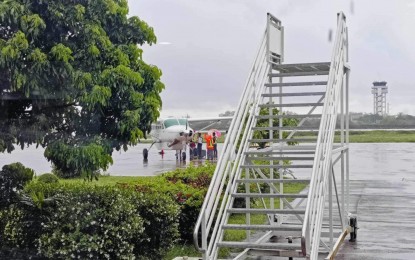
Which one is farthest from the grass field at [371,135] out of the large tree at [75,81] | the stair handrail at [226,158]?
the large tree at [75,81]

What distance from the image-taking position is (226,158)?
5.80 m

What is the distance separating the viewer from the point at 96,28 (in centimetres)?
590

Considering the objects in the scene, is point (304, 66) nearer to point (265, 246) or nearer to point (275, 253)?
point (275, 253)

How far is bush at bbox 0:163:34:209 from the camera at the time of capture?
6688 millimetres

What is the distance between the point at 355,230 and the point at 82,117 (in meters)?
4.23

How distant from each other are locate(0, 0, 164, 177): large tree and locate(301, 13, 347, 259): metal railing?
1.79 meters

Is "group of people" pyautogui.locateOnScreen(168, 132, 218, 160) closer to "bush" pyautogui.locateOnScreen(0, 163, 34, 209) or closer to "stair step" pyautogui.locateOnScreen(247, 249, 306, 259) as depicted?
"stair step" pyautogui.locateOnScreen(247, 249, 306, 259)

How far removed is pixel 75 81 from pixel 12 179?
181 cm

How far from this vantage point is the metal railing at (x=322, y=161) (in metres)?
5.07

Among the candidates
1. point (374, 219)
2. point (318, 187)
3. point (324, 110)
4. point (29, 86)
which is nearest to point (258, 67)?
point (324, 110)

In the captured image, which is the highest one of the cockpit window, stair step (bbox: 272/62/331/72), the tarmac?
stair step (bbox: 272/62/331/72)

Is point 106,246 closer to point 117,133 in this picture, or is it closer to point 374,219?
point 117,133

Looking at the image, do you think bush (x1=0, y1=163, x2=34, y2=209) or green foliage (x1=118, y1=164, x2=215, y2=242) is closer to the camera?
bush (x1=0, y1=163, x2=34, y2=209)

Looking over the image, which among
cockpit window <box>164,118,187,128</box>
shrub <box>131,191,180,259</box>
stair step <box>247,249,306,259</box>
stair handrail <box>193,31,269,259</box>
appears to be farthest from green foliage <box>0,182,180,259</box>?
cockpit window <box>164,118,187,128</box>
